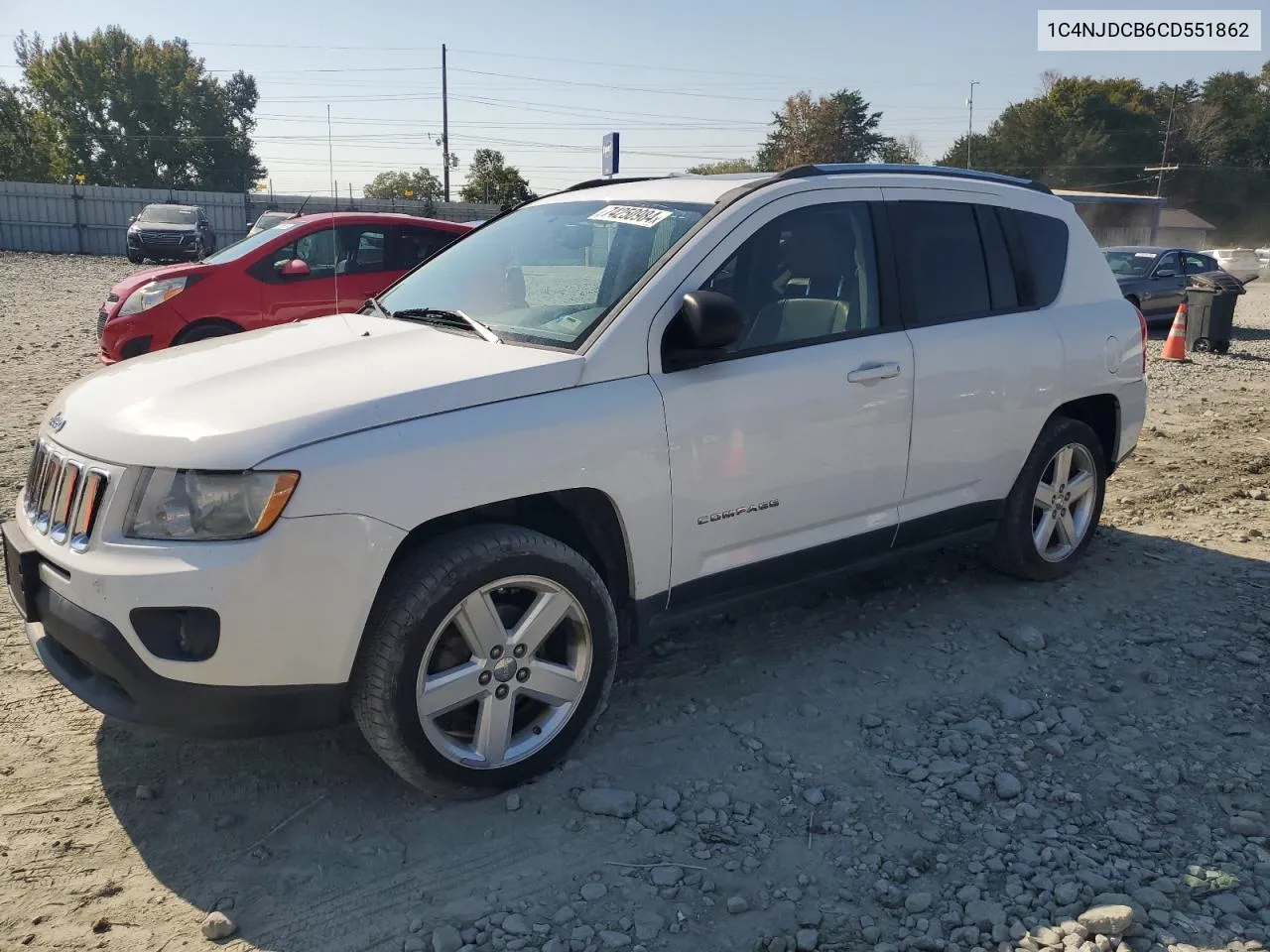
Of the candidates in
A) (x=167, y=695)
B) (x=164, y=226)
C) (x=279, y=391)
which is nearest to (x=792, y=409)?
(x=279, y=391)

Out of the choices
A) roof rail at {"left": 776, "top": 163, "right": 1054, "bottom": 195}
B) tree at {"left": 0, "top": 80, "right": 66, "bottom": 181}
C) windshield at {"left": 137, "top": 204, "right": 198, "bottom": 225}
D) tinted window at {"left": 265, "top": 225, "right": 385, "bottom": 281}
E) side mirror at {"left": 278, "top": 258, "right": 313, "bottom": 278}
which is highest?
tree at {"left": 0, "top": 80, "right": 66, "bottom": 181}

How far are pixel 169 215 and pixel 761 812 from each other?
31.0 m

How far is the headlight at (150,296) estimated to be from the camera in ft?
29.5

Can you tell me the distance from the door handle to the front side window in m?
0.16

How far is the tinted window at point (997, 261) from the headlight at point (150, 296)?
7.01 meters

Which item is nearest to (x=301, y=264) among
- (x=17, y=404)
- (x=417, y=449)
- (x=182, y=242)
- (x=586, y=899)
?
(x=17, y=404)

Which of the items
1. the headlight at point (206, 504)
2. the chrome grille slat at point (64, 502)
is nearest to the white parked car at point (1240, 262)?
the headlight at point (206, 504)

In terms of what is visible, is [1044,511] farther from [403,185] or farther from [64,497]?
[403,185]

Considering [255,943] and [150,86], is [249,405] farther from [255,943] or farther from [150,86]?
[150,86]

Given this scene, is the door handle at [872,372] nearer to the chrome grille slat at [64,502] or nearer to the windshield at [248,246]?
the chrome grille slat at [64,502]

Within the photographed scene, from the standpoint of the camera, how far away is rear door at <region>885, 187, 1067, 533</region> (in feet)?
14.1

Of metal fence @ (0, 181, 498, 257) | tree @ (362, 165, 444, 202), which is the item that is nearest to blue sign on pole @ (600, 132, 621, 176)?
metal fence @ (0, 181, 498, 257)

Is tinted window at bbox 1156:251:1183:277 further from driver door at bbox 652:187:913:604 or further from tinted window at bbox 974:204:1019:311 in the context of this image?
driver door at bbox 652:187:913:604

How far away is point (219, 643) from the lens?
2.78 m
